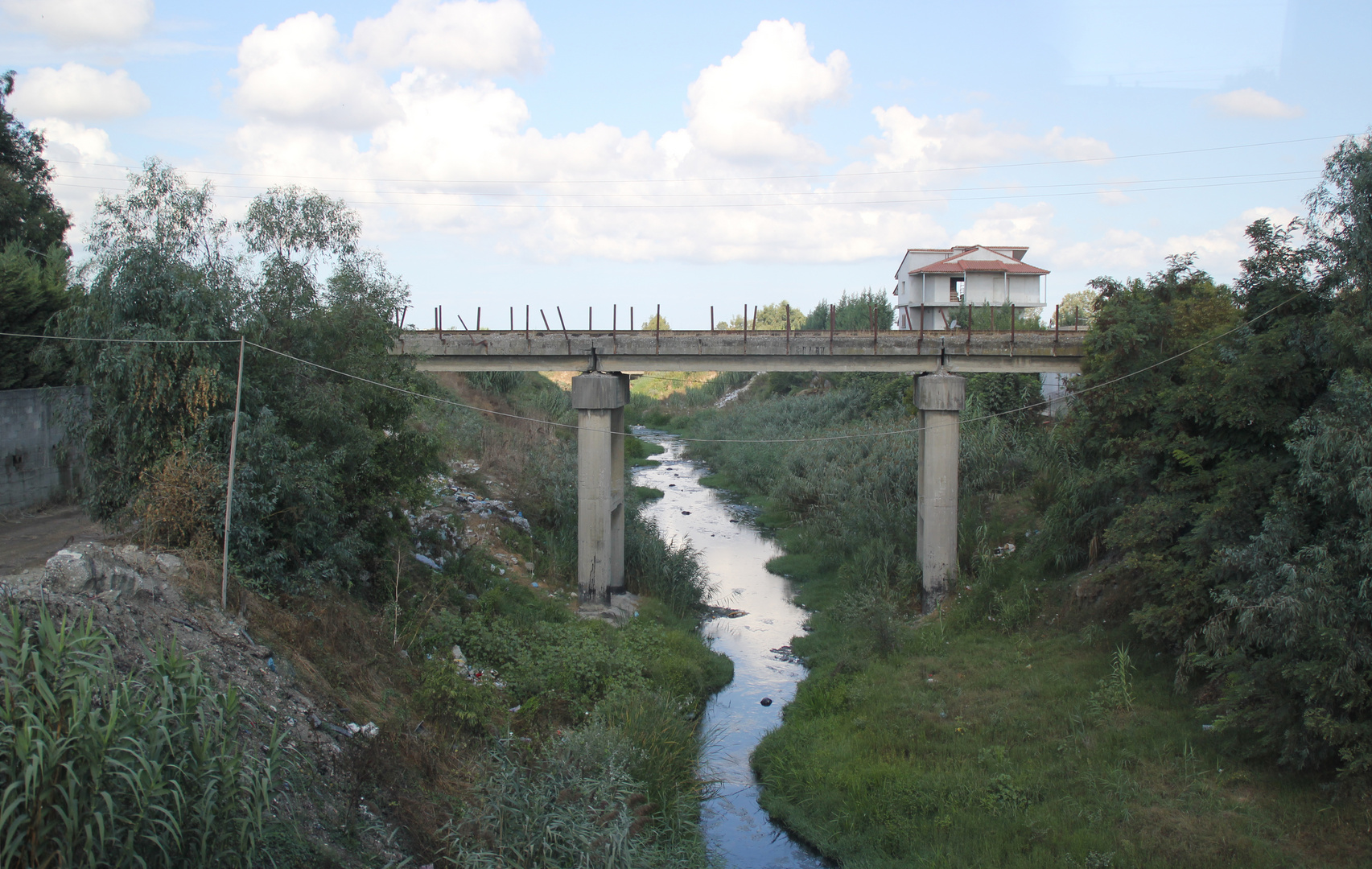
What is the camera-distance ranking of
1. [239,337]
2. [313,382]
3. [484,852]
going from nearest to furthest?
[484,852]
[239,337]
[313,382]

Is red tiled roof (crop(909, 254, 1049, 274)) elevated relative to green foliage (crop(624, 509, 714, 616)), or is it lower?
elevated

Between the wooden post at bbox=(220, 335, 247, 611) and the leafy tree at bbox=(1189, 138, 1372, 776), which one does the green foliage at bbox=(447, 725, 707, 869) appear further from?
the leafy tree at bbox=(1189, 138, 1372, 776)

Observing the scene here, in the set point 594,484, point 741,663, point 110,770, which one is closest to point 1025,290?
point 594,484

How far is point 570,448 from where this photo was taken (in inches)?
1070

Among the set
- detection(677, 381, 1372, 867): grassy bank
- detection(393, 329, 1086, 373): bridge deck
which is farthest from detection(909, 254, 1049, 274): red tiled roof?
detection(393, 329, 1086, 373): bridge deck

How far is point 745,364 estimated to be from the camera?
18031mm

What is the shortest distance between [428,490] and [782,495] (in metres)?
14.9

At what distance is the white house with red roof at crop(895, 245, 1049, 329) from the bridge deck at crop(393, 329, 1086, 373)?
2133cm

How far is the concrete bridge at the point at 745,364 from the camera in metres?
17.6

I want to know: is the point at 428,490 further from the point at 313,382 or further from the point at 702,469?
the point at 702,469

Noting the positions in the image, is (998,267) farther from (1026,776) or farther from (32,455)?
(32,455)

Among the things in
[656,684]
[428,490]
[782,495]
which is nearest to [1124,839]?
[656,684]

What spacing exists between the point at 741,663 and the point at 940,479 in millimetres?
5365

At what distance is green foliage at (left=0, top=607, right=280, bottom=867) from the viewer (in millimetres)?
5070
